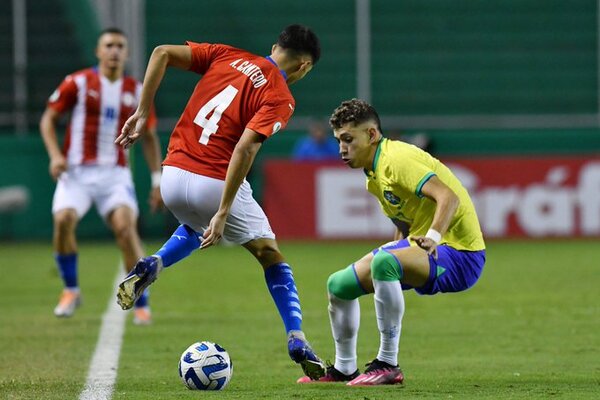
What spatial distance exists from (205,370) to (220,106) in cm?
138

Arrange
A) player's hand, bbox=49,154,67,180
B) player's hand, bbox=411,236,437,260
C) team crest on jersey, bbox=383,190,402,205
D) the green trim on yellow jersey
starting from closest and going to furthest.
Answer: player's hand, bbox=411,236,437,260 < the green trim on yellow jersey < team crest on jersey, bbox=383,190,402,205 < player's hand, bbox=49,154,67,180

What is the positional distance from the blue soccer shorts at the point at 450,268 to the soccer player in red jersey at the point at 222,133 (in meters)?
0.70

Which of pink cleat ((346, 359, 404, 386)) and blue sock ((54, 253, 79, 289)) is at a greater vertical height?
pink cleat ((346, 359, 404, 386))

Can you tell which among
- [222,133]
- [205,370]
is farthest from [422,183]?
[205,370]

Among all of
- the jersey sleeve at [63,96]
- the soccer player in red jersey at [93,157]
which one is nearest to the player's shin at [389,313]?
the soccer player in red jersey at [93,157]

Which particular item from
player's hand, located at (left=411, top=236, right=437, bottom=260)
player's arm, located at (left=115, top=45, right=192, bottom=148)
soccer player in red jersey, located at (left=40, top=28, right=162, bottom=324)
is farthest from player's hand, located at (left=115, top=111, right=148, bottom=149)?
soccer player in red jersey, located at (left=40, top=28, right=162, bottom=324)

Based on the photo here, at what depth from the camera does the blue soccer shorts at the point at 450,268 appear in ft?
21.8

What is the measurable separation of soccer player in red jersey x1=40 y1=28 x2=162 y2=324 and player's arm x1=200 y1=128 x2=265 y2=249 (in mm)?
3642

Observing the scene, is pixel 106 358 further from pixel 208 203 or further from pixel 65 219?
pixel 65 219

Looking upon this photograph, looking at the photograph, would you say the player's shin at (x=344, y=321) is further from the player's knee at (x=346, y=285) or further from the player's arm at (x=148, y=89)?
the player's arm at (x=148, y=89)

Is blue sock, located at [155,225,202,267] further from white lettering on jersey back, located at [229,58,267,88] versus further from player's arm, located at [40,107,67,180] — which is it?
player's arm, located at [40,107,67,180]

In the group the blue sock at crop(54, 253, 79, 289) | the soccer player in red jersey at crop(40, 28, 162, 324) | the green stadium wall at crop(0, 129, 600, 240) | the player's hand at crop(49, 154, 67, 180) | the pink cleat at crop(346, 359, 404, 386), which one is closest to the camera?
the pink cleat at crop(346, 359, 404, 386)

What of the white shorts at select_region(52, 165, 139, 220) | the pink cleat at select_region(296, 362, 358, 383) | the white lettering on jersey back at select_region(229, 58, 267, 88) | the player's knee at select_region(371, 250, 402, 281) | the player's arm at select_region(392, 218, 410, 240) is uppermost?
the white lettering on jersey back at select_region(229, 58, 267, 88)

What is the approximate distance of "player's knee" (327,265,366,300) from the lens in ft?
21.6
